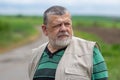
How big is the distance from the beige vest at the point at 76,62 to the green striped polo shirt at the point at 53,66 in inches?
2.1

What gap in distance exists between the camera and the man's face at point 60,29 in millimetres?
4578

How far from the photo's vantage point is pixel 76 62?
4.42 m

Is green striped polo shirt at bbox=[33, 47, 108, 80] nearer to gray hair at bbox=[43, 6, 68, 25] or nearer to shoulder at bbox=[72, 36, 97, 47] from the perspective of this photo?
shoulder at bbox=[72, 36, 97, 47]

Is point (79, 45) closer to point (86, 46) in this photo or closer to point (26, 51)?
point (86, 46)

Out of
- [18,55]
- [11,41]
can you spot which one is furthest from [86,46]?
[11,41]

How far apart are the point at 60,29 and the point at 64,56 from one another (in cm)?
24

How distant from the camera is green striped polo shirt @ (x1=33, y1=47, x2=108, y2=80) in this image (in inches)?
174

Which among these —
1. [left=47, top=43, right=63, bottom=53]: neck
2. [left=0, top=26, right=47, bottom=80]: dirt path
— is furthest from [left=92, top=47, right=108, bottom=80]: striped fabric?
[left=0, top=26, right=47, bottom=80]: dirt path

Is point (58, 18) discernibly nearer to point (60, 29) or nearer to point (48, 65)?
point (60, 29)

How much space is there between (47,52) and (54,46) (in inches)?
5.1

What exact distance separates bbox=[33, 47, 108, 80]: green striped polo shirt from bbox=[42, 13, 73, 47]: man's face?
0.12 meters

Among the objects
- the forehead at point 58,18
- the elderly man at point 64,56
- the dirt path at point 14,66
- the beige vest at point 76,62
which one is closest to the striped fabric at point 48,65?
the elderly man at point 64,56

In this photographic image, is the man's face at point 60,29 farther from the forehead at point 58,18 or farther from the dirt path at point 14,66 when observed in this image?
the dirt path at point 14,66

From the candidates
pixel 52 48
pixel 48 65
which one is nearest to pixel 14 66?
pixel 52 48
